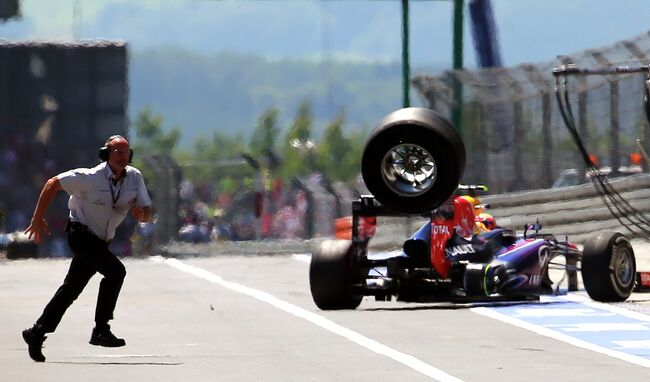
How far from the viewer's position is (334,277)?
793 inches

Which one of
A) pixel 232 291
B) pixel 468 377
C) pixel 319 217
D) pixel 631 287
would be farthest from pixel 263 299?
pixel 319 217

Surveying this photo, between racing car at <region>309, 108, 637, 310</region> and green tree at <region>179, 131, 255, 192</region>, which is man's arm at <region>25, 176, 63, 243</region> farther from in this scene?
green tree at <region>179, 131, 255, 192</region>

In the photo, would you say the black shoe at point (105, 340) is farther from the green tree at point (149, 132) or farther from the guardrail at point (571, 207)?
the green tree at point (149, 132)

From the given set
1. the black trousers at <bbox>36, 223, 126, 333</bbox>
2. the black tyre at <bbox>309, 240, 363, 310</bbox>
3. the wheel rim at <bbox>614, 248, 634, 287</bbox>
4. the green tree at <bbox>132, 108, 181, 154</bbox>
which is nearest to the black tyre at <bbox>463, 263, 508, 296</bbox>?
the black tyre at <bbox>309, 240, 363, 310</bbox>

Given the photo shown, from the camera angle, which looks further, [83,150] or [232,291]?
[83,150]

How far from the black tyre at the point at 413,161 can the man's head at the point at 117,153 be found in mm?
4230

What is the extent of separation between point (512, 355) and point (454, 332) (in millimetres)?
2144

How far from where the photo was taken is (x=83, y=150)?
39562mm

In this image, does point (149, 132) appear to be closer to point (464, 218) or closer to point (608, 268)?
point (464, 218)

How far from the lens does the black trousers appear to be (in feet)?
52.1

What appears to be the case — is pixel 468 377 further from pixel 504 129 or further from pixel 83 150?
pixel 83 150

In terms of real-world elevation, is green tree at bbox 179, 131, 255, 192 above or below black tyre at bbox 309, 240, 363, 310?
above

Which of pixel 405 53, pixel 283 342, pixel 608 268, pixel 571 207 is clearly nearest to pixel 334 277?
pixel 608 268

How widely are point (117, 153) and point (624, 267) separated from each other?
21.5ft
